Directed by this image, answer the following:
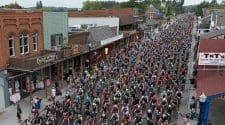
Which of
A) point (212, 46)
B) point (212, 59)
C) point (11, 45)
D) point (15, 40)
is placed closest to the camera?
point (212, 59)

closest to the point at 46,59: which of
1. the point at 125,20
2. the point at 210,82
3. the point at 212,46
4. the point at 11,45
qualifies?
the point at 11,45

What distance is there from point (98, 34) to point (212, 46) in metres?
23.5

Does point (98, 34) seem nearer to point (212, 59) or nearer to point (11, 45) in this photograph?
point (11, 45)

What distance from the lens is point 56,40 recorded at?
35.0 m

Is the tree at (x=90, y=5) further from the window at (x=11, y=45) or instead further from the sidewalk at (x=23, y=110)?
the window at (x=11, y=45)

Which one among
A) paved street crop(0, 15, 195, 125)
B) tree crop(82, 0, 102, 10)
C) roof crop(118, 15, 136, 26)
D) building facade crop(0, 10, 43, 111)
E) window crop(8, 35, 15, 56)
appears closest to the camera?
paved street crop(0, 15, 195, 125)

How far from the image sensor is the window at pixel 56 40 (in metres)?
34.2

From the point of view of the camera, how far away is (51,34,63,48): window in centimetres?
3417

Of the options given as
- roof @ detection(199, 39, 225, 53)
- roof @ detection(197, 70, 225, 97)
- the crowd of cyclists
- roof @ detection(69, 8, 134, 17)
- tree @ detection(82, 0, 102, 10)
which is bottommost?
the crowd of cyclists

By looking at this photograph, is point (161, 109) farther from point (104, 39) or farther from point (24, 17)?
point (104, 39)

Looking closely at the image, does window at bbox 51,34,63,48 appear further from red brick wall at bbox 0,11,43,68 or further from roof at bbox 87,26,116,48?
roof at bbox 87,26,116,48

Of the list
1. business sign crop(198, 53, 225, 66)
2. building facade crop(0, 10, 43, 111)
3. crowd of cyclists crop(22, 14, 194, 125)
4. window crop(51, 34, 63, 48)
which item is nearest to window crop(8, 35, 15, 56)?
building facade crop(0, 10, 43, 111)

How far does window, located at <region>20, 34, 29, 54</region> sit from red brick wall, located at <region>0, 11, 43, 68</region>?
0.36 metres

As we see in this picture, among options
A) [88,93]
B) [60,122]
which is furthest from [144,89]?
[60,122]
